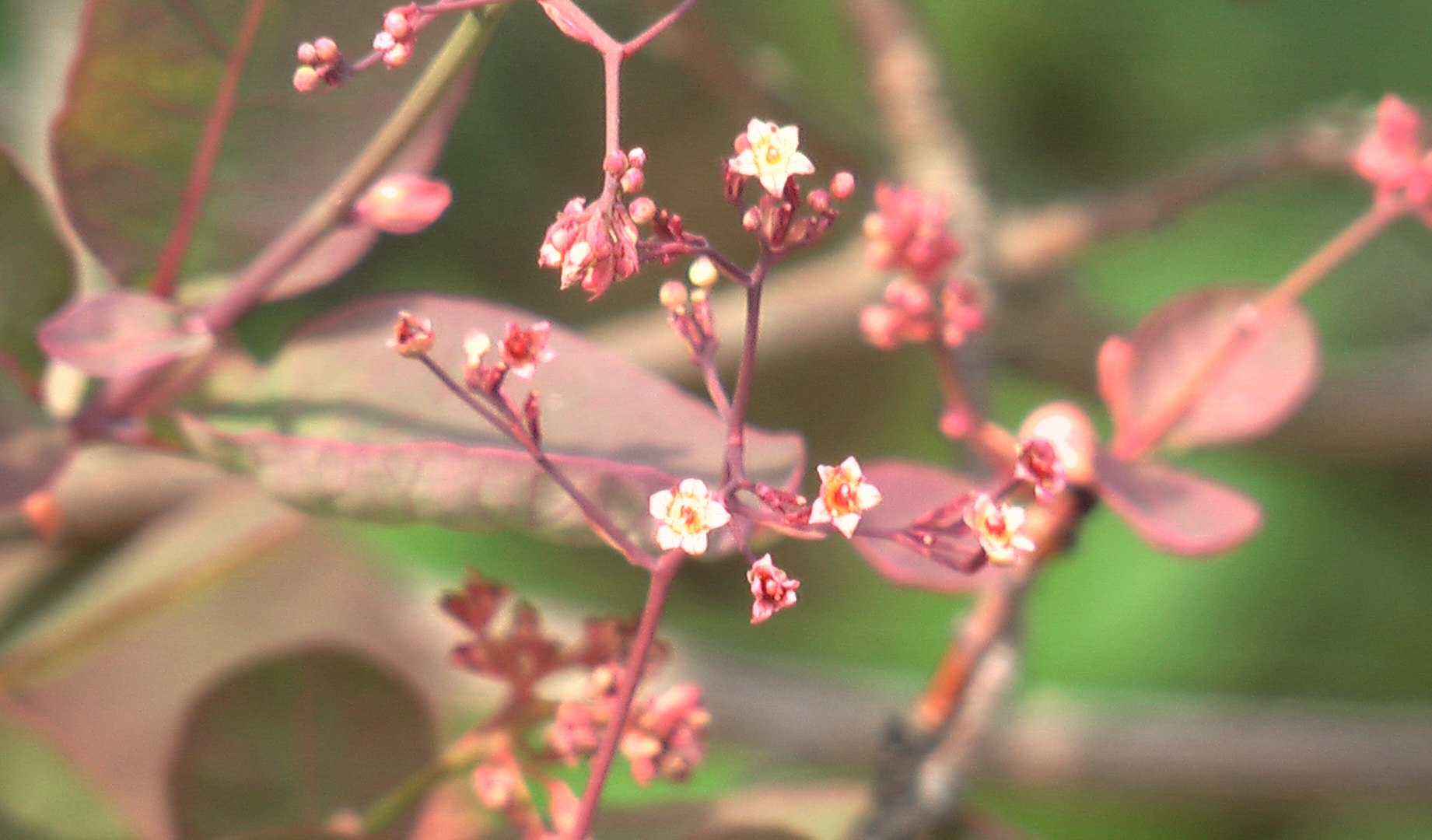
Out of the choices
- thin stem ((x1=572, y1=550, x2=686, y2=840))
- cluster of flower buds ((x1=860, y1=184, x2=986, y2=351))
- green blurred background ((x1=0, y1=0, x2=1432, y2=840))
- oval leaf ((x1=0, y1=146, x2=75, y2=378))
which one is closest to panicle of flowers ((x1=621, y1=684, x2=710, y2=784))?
thin stem ((x1=572, y1=550, x2=686, y2=840))

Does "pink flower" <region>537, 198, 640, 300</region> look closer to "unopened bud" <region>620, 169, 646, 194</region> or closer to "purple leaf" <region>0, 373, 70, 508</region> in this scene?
"unopened bud" <region>620, 169, 646, 194</region>

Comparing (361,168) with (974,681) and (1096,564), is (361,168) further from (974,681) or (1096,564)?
(1096,564)

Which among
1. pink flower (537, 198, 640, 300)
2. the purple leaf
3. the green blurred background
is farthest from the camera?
the green blurred background

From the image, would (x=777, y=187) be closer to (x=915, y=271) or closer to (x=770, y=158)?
(x=770, y=158)

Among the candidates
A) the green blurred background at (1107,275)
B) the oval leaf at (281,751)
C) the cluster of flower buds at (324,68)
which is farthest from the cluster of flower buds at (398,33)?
the green blurred background at (1107,275)

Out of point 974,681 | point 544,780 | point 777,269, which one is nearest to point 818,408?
point 777,269

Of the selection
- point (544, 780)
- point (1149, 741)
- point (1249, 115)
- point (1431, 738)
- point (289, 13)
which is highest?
point (1249, 115)
